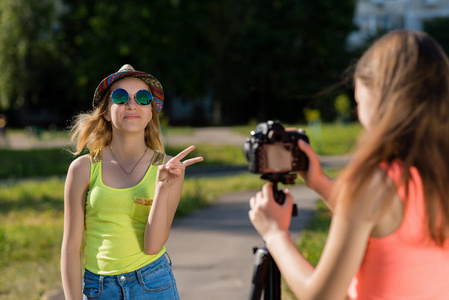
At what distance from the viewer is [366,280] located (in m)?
1.51

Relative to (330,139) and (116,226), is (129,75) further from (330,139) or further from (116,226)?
(330,139)

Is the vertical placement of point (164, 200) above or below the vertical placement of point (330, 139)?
above

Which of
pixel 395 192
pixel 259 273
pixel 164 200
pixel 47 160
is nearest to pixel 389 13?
pixel 47 160

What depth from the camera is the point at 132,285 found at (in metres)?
2.21

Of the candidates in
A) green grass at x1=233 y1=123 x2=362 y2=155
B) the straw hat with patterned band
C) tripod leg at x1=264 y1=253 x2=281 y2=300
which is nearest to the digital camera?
tripod leg at x1=264 y1=253 x2=281 y2=300

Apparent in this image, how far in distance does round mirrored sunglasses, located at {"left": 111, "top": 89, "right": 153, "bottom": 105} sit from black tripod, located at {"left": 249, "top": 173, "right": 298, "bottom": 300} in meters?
0.75

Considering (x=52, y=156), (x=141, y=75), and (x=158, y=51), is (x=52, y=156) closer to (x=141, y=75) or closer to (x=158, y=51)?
(x=158, y=51)

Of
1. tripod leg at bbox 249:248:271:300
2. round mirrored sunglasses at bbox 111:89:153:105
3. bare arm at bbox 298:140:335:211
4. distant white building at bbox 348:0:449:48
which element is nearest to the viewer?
bare arm at bbox 298:140:335:211

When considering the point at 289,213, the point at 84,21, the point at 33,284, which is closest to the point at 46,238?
the point at 33,284

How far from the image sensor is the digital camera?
1609 mm

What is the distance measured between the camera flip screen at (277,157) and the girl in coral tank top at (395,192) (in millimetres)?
221

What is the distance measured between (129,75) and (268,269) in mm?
962

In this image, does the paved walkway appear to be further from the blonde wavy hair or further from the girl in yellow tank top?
the girl in yellow tank top

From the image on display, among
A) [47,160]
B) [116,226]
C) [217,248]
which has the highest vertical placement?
[116,226]
